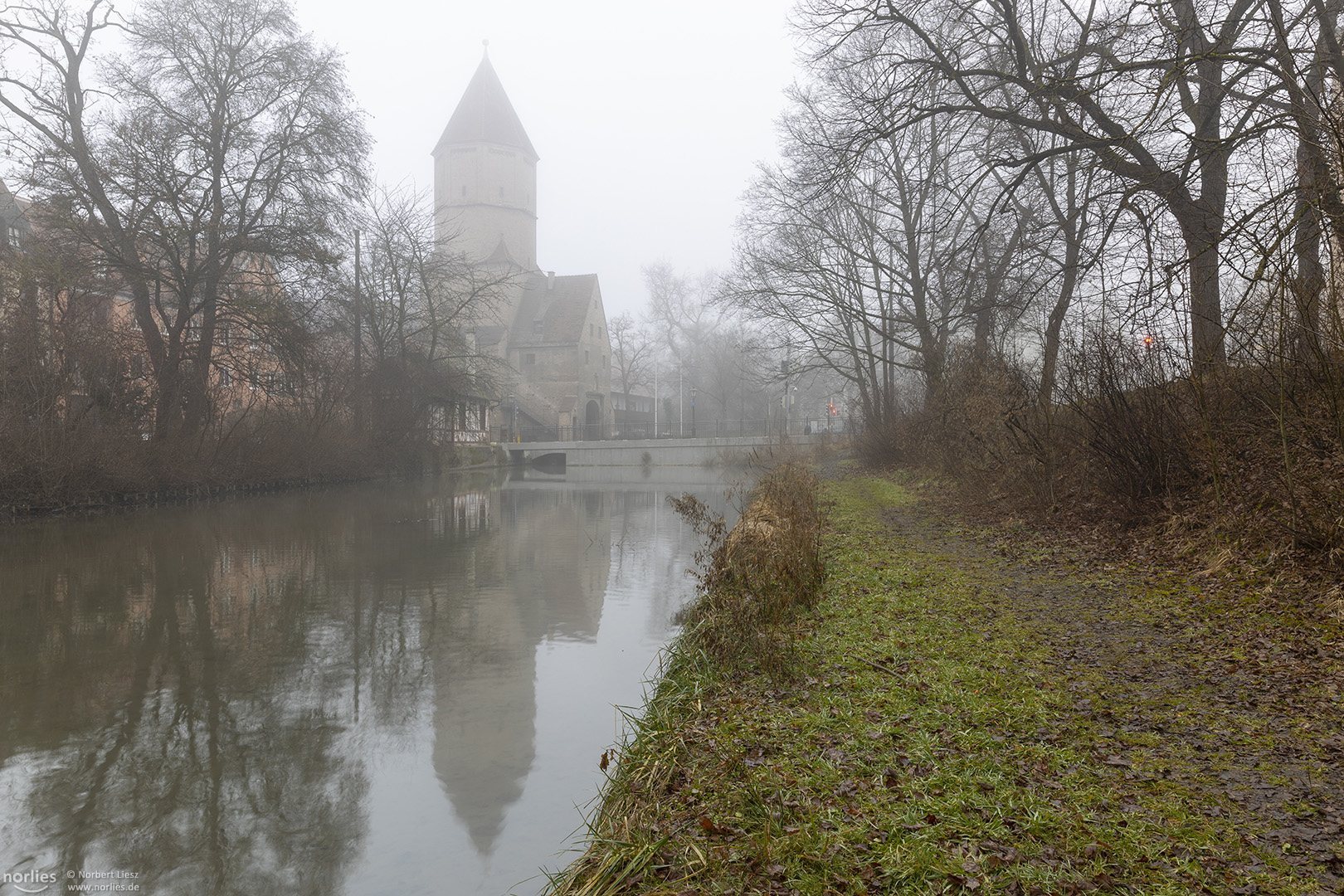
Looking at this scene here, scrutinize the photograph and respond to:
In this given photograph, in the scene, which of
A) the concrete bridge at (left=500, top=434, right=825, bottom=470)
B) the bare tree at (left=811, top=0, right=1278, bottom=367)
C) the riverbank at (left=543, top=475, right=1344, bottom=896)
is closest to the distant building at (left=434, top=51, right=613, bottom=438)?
the concrete bridge at (left=500, top=434, right=825, bottom=470)

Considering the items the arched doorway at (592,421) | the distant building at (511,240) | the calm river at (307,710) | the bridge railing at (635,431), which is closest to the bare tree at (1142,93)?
the calm river at (307,710)

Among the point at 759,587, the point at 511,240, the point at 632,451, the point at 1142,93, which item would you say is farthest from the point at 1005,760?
the point at 511,240

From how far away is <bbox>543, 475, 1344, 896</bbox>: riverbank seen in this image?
114 inches

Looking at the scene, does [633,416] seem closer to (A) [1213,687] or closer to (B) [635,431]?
(B) [635,431]

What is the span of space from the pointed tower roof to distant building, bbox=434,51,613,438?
66 mm

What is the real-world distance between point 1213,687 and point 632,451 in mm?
50806

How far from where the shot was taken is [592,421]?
70062 millimetres

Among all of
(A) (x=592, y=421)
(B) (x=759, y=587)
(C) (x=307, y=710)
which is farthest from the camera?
(A) (x=592, y=421)

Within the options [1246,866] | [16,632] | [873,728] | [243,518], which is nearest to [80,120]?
[243,518]

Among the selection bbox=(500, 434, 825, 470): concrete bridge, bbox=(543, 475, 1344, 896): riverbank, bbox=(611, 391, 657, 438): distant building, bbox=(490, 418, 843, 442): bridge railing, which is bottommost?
bbox=(543, 475, 1344, 896): riverbank

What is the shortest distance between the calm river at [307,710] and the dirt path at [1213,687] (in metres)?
2.77

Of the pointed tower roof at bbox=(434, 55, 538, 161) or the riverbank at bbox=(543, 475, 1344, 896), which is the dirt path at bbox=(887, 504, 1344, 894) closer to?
the riverbank at bbox=(543, 475, 1344, 896)

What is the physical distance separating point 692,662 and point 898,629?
1559 mm

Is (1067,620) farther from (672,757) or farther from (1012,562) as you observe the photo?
(672,757)
